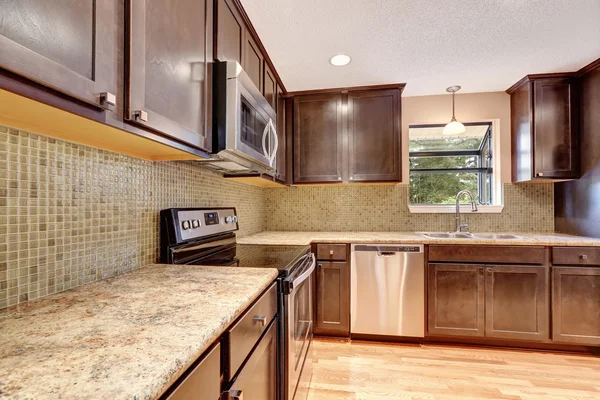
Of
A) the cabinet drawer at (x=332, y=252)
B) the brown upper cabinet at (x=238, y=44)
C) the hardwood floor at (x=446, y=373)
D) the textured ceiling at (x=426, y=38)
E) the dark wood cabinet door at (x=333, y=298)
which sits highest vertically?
the textured ceiling at (x=426, y=38)

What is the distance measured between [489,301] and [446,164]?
1.45 m

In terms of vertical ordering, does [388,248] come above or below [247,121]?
below

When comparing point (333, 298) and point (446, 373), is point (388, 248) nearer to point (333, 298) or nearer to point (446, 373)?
point (333, 298)

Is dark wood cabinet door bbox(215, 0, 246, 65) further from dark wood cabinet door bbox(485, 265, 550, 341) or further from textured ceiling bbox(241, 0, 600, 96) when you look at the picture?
dark wood cabinet door bbox(485, 265, 550, 341)

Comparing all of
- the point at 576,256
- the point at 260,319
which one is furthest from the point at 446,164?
the point at 260,319

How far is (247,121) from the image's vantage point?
140 cm

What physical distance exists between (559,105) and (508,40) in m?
1.02

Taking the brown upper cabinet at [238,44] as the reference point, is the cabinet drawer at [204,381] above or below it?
below

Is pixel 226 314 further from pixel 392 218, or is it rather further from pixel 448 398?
pixel 392 218

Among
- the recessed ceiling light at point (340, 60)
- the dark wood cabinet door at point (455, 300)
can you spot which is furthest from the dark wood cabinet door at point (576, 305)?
the recessed ceiling light at point (340, 60)

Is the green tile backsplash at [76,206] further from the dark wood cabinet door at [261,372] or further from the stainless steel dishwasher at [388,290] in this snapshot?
the stainless steel dishwasher at [388,290]

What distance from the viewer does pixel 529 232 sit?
2.67 meters

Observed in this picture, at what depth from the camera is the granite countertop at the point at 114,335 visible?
414 mm

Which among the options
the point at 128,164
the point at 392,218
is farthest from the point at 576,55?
the point at 128,164
